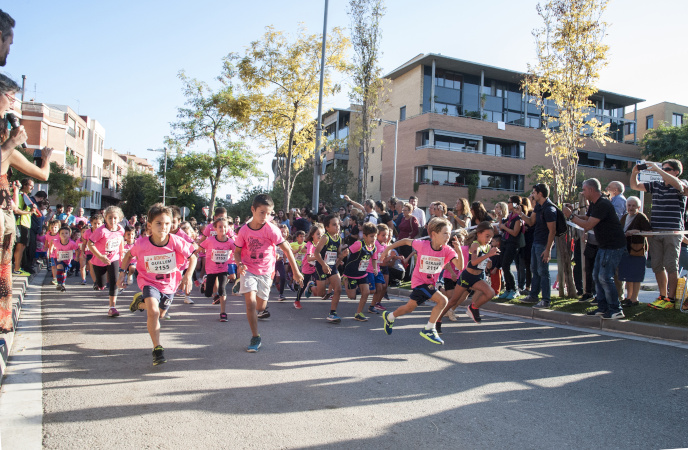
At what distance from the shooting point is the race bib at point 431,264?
682 centimetres

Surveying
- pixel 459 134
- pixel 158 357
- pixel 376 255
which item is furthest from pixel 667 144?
pixel 158 357

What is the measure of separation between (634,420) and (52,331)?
274 inches

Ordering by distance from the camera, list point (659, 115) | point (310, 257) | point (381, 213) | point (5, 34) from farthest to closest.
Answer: point (659, 115), point (381, 213), point (310, 257), point (5, 34)

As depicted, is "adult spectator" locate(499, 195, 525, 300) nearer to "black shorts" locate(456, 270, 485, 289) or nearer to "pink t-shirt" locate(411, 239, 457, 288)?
"black shorts" locate(456, 270, 485, 289)

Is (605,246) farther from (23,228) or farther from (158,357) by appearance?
(23,228)

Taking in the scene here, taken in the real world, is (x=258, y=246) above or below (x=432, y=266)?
above

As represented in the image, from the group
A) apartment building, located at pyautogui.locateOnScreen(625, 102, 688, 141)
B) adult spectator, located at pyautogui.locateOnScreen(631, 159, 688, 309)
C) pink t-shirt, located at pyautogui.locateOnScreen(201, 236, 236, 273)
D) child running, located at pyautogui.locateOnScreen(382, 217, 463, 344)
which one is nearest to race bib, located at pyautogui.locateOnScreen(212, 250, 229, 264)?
pink t-shirt, located at pyautogui.locateOnScreen(201, 236, 236, 273)

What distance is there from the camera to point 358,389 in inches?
184

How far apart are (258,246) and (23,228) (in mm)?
8530

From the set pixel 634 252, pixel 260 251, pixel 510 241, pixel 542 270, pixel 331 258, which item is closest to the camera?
pixel 260 251

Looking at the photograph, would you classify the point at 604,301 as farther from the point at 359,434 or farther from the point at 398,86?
the point at 398,86

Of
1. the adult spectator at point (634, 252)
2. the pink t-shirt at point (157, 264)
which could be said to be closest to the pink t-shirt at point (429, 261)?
the pink t-shirt at point (157, 264)

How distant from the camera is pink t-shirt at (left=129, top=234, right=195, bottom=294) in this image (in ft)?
19.3

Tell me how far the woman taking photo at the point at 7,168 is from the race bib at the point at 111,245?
13.8 feet
